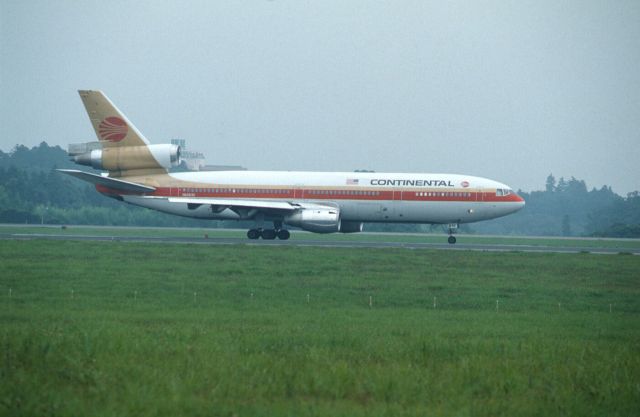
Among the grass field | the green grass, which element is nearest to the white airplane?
the green grass

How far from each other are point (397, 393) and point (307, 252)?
94.1ft

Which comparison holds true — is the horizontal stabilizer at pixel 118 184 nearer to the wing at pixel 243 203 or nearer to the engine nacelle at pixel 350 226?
the wing at pixel 243 203

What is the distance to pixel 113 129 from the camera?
169 feet

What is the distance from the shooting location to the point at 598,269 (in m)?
35.4

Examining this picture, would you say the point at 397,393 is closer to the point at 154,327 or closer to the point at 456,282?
the point at 154,327

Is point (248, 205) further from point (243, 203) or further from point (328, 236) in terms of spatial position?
point (328, 236)

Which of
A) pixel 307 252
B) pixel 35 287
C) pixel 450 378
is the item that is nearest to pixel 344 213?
pixel 307 252

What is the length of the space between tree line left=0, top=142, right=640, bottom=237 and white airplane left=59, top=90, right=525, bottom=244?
89.1 ft

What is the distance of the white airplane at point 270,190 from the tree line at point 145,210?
27170mm

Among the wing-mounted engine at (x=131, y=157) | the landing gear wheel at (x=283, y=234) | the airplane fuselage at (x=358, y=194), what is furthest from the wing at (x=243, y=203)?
the wing-mounted engine at (x=131, y=157)

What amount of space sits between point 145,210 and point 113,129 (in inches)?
1376

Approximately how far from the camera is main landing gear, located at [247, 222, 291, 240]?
5091 cm

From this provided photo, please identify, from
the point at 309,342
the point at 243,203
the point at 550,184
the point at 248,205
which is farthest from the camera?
the point at 550,184

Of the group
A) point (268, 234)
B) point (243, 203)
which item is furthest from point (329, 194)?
point (243, 203)
